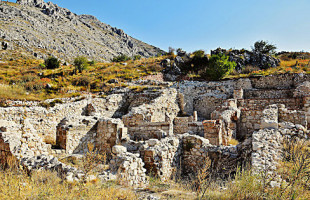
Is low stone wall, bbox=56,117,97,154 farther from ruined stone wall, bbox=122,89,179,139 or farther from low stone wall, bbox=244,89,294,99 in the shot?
low stone wall, bbox=244,89,294,99

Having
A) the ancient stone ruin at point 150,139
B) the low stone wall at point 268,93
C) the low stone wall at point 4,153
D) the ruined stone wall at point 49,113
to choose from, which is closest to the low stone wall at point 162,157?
the ancient stone ruin at point 150,139

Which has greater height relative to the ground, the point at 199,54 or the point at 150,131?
the point at 199,54

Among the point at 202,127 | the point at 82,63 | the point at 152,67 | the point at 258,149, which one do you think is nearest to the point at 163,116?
the point at 202,127

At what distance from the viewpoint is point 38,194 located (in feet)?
10.4

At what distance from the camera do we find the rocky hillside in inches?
2194

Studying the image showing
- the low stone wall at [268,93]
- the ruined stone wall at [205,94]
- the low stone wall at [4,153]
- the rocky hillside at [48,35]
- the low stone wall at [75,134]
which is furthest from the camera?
the rocky hillside at [48,35]

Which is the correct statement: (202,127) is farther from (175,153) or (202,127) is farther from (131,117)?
(131,117)

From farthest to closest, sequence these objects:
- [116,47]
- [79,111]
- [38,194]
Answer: [116,47] < [79,111] < [38,194]

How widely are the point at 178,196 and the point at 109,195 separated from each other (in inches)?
52.3

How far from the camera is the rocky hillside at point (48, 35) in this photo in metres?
55.7

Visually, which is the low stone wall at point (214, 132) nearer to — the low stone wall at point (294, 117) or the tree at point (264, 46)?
the low stone wall at point (294, 117)

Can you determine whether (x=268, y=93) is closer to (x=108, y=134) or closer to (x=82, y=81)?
(x=108, y=134)

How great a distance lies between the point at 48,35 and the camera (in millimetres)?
67875

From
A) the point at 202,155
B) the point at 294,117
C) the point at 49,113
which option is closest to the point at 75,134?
the point at 202,155
